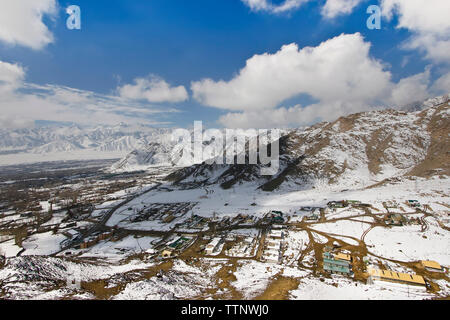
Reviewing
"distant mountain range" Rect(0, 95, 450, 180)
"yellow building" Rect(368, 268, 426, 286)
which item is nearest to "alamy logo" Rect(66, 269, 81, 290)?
"yellow building" Rect(368, 268, 426, 286)

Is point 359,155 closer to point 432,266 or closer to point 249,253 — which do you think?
point 432,266

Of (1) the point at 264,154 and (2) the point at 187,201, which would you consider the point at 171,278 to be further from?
(1) the point at 264,154

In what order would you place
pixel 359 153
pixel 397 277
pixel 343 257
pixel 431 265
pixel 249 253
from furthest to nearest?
1. pixel 359 153
2. pixel 249 253
3. pixel 343 257
4. pixel 431 265
5. pixel 397 277

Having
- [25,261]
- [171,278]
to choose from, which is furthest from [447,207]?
[25,261]

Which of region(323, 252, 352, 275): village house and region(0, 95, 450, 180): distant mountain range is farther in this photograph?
region(0, 95, 450, 180): distant mountain range

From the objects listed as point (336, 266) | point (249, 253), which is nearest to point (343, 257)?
point (336, 266)

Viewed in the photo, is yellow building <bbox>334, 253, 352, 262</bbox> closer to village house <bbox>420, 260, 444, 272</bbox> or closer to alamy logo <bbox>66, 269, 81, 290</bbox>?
village house <bbox>420, 260, 444, 272</bbox>
